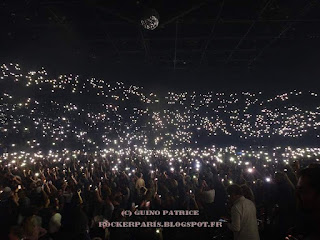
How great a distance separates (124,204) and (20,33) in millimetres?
11235

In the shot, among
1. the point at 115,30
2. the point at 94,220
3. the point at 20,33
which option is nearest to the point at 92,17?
the point at 115,30

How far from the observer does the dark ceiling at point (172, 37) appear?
408 inches

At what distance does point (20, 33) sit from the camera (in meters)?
13.0

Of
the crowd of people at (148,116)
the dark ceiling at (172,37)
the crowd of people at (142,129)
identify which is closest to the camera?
the dark ceiling at (172,37)

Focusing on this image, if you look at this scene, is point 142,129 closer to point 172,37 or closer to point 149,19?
point 172,37

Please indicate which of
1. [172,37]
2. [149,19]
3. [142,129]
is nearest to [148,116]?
[142,129]

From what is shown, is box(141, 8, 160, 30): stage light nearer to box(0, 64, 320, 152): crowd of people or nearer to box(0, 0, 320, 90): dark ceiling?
box(0, 0, 320, 90): dark ceiling

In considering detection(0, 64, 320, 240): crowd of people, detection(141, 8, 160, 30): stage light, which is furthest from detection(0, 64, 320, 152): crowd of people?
detection(141, 8, 160, 30): stage light

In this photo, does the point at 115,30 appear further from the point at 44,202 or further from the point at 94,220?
the point at 94,220

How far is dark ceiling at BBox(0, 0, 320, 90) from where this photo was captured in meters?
10.4

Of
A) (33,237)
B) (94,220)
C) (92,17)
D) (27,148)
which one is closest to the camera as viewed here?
(33,237)

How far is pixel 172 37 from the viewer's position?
13.3 metres

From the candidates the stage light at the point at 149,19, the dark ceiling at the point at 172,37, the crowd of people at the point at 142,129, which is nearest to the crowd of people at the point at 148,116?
the crowd of people at the point at 142,129

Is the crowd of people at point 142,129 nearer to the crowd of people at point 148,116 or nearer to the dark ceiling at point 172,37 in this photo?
the crowd of people at point 148,116
